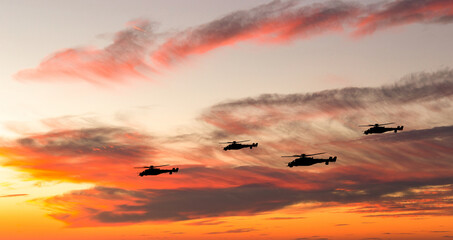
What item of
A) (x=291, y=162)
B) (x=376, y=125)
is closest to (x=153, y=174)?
(x=291, y=162)

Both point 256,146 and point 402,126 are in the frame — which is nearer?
point 402,126

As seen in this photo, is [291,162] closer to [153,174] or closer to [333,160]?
[333,160]

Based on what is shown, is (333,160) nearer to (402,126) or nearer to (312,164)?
(312,164)

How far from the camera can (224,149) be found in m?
187

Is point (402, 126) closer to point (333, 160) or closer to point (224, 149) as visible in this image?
point (333, 160)

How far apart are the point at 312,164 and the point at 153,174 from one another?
1840 inches

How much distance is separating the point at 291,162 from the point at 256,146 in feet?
48.7

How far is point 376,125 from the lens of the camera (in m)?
176

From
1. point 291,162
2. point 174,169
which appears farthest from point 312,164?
point 174,169

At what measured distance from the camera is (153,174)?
18075 centimetres

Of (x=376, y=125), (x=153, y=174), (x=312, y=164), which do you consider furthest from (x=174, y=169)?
(x=376, y=125)

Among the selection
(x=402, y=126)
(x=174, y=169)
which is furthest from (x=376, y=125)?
(x=174, y=169)

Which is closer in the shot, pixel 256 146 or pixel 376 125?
pixel 376 125

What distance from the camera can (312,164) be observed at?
179m
